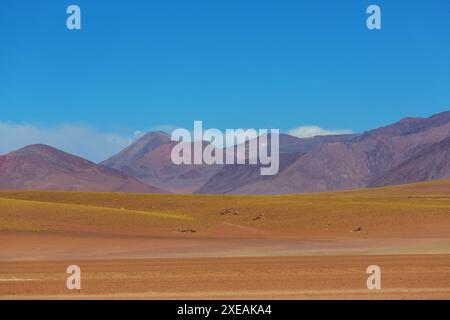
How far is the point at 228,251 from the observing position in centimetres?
3875

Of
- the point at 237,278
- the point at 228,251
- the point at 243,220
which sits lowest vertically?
the point at 237,278

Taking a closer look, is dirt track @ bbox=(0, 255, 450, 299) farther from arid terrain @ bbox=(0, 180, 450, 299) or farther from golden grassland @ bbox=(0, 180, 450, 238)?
golden grassland @ bbox=(0, 180, 450, 238)

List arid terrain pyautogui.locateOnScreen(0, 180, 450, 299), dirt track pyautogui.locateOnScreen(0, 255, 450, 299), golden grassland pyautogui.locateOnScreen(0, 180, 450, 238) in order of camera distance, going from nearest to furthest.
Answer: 1. dirt track pyautogui.locateOnScreen(0, 255, 450, 299)
2. arid terrain pyautogui.locateOnScreen(0, 180, 450, 299)
3. golden grassland pyautogui.locateOnScreen(0, 180, 450, 238)

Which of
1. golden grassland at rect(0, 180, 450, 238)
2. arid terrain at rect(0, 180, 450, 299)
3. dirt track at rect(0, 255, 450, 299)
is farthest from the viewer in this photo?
golden grassland at rect(0, 180, 450, 238)

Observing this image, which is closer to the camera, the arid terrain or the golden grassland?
the arid terrain

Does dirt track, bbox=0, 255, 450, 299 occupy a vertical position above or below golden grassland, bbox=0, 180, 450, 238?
below

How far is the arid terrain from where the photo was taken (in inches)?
888

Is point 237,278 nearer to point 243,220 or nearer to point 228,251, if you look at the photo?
point 228,251

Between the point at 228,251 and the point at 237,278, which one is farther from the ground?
the point at 228,251


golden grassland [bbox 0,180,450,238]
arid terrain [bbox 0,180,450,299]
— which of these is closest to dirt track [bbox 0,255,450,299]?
arid terrain [bbox 0,180,450,299]

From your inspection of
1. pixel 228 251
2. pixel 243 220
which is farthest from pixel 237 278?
pixel 243 220

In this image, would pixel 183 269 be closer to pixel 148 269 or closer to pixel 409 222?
pixel 148 269

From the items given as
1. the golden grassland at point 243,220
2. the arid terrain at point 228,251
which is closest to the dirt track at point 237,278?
the arid terrain at point 228,251
